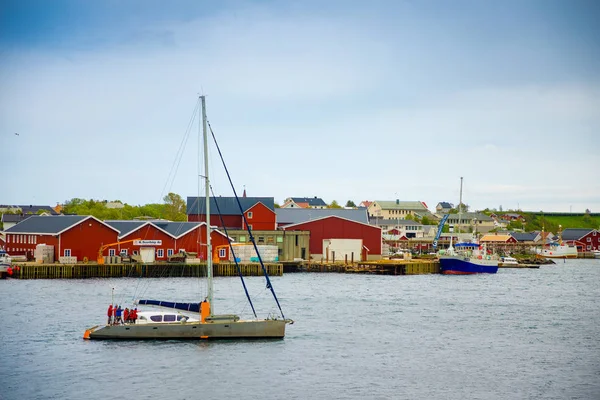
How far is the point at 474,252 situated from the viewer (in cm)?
11919

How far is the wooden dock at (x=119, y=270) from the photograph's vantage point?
81062mm

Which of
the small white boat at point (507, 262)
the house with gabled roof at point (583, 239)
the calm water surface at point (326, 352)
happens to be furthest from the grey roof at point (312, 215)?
the house with gabled roof at point (583, 239)

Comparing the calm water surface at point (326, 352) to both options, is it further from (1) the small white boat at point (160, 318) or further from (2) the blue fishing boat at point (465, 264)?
(2) the blue fishing boat at point (465, 264)

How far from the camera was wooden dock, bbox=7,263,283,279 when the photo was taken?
81.1 meters

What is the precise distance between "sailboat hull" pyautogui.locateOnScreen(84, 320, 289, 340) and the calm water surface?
23.8 inches

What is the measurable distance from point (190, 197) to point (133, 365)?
80.7 m

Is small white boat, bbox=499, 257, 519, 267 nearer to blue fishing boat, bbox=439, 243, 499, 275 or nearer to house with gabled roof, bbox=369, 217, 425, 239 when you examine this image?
blue fishing boat, bbox=439, 243, 499, 275

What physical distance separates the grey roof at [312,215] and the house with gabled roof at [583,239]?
78.1 m

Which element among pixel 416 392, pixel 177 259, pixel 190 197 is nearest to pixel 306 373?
pixel 416 392

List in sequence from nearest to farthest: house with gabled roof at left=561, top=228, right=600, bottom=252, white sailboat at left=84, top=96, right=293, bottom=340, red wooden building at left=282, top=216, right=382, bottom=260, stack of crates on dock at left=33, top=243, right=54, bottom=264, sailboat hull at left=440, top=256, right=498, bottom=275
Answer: white sailboat at left=84, top=96, right=293, bottom=340, stack of crates on dock at left=33, top=243, right=54, bottom=264, red wooden building at left=282, top=216, right=382, bottom=260, sailboat hull at left=440, top=256, right=498, bottom=275, house with gabled roof at left=561, top=228, right=600, bottom=252

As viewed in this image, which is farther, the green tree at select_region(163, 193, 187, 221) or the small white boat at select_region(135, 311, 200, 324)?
the green tree at select_region(163, 193, 187, 221)

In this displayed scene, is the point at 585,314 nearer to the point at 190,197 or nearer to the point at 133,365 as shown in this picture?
the point at 133,365

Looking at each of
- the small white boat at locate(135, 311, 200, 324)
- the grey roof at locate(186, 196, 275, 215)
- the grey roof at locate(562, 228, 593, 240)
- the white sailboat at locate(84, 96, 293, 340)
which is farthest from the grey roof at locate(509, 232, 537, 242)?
the small white boat at locate(135, 311, 200, 324)

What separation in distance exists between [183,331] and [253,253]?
5601 cm
